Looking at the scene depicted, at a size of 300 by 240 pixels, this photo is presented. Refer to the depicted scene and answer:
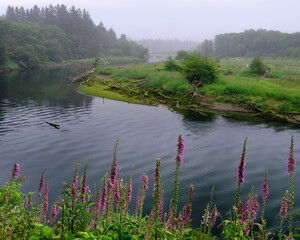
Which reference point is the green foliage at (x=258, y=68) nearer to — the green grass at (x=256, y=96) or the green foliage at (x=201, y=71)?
the green grass at (x=256, y=96)

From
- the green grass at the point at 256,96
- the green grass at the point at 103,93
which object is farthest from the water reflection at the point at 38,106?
the green grass at the point at 256,96

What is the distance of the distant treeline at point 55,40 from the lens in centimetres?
11038

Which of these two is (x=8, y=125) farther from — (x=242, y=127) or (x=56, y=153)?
(x=242, y=127)

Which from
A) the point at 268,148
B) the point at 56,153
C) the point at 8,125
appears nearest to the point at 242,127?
the point at 268,148

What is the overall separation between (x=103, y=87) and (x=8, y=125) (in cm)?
2637

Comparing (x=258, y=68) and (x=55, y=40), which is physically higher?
(x=55, y=40)

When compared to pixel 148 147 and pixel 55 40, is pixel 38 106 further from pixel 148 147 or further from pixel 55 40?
pixel 55 40

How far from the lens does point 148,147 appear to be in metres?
22.3

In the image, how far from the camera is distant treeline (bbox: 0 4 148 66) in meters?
110

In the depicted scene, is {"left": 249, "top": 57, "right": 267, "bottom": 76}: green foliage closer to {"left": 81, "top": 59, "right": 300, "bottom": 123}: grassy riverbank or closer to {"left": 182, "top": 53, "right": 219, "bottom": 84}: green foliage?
{"left": 81, "top": 59, "right": 300, "bottom": 123}: grassy riverbank

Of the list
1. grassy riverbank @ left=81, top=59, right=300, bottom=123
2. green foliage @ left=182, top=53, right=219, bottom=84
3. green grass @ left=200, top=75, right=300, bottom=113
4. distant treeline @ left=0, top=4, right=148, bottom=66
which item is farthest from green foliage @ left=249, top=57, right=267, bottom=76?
distant treeline @ left=0, top=4, right=148, bottom=66

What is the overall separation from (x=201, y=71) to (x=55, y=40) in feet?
372

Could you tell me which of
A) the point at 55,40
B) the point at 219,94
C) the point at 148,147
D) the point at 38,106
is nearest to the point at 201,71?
the point at 219,94

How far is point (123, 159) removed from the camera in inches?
779
